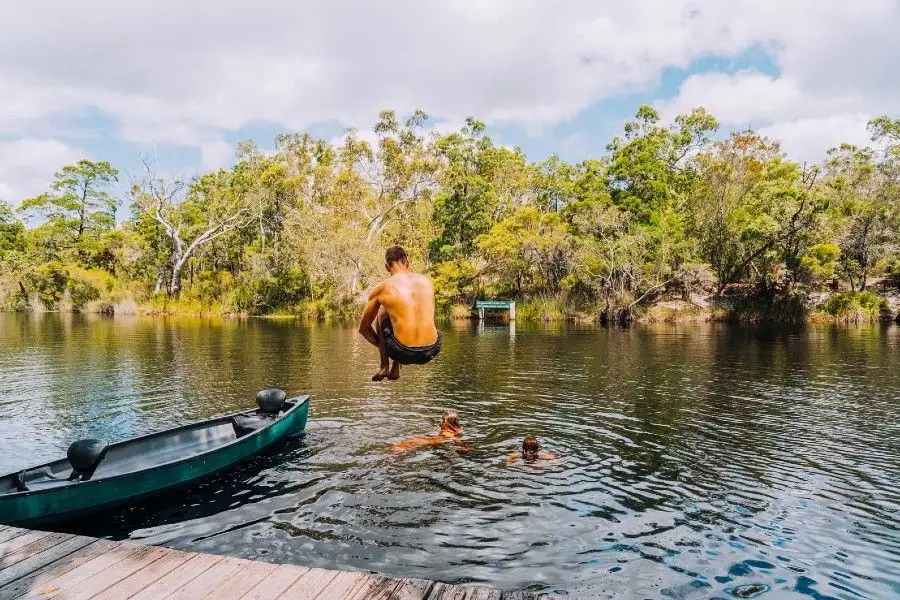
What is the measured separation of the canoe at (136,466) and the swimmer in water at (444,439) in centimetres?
275

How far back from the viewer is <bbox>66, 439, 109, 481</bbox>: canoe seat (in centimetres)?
909

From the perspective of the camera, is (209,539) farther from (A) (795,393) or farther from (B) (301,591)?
(A) (795,393)

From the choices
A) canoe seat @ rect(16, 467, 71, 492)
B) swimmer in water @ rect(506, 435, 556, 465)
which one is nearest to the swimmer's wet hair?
swimmer in water @ rect(506, 435, 556, 465)

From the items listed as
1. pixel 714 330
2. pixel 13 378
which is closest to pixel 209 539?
pixel 13 378

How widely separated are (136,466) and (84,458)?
6.71ft

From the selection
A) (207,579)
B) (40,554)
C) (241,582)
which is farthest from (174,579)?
(40,554)

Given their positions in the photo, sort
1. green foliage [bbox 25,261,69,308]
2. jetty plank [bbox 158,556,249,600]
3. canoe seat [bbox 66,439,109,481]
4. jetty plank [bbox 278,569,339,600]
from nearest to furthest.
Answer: jetty plank [bbox 278,569,339,600]
jetty plank [bbox 158,556,249,600]
canoe seat [bbox 66,439,109,481]
green foliage [bbox 25,261,69,308]

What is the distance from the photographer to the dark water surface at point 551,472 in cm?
811

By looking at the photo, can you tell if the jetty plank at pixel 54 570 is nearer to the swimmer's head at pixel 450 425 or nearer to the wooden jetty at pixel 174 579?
the wooden jetty at pixel 174 579

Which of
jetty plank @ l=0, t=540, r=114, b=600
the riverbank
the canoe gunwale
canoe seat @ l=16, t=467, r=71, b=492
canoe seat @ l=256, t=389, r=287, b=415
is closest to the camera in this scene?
jetty plank @ l=0, t=540, r=114, b=600

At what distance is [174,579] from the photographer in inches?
220

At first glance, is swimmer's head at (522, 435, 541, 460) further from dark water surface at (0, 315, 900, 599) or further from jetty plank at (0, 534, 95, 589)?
jetty plank at (0, 534, 95, 589)

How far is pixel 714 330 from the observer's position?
143 feet

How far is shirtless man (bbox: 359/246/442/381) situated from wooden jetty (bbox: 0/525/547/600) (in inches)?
84.9
